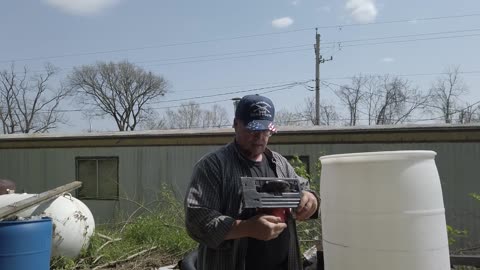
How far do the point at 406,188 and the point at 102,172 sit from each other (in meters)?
11.4

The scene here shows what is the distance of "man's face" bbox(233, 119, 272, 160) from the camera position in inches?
86.0

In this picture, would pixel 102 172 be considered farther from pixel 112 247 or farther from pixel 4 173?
pixel 112 247

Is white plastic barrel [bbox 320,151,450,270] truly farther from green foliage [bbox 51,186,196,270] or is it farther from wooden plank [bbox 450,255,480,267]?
green foliage [bbox 51,186,196,270]

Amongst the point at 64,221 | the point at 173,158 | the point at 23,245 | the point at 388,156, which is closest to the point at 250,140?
the point at 388,156

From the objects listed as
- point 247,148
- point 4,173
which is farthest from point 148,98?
point 247,148

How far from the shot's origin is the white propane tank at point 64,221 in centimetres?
614

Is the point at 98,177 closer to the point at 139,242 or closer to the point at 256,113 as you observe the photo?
the point at 139,242

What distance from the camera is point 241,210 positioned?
211 cm

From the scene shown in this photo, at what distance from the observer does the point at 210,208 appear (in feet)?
6.59

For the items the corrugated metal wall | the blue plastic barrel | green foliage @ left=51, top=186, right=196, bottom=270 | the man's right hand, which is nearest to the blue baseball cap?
the man's right hand

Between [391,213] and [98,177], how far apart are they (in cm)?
1153

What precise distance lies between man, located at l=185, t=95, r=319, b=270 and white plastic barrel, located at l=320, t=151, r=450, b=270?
1.04 feet

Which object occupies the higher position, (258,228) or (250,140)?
(250,140)

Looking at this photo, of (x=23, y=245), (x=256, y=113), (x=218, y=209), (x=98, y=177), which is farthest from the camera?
(x=98, y=177)
